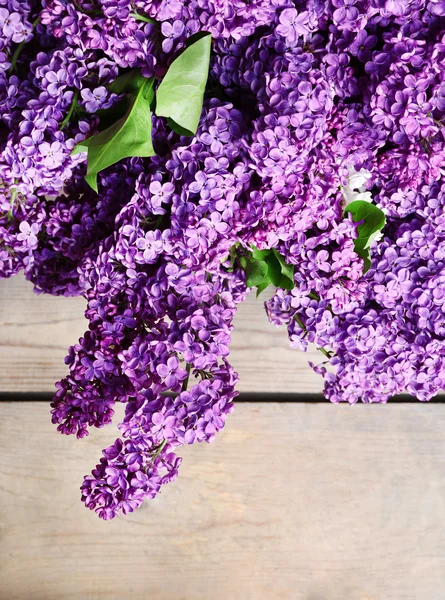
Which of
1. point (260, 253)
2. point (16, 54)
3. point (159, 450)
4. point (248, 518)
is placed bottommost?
point (248, 518)

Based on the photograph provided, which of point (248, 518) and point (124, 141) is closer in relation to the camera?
point (124, 141)

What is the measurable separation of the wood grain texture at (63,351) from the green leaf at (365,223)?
0.29 meters

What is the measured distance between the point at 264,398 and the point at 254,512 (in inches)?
5.3

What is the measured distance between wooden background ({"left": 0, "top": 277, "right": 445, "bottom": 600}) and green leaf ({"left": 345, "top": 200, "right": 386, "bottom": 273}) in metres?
0.29

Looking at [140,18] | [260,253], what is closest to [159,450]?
[260,253]

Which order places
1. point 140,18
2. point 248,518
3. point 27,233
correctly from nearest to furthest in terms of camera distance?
point 140,18
point 27,233
point 248,518

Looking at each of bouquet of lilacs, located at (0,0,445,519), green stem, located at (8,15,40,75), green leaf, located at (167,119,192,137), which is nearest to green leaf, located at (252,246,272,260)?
bouquet of lilacs, located at (0,0,445,519)

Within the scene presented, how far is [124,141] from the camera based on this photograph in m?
0.43

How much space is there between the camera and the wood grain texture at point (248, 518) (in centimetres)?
76

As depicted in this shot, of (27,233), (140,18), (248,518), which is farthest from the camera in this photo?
(248,518)

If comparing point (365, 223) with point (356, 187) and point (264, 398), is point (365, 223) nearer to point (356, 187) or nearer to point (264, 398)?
point (356, 187)

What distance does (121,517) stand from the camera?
764mm

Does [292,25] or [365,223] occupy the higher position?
[292,25]

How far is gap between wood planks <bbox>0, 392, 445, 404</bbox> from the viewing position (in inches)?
30.6
